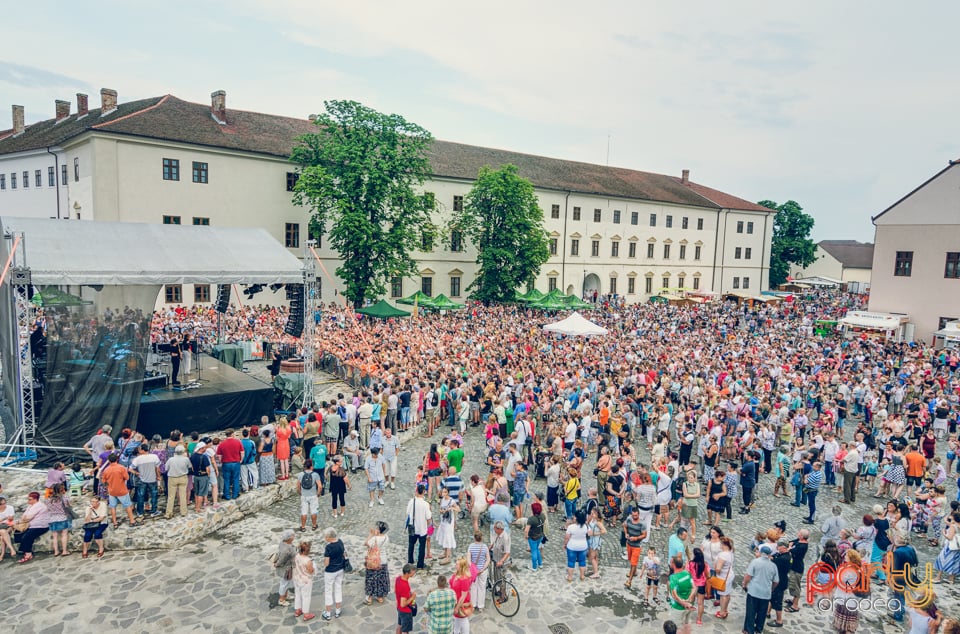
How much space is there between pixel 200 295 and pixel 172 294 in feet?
5.24

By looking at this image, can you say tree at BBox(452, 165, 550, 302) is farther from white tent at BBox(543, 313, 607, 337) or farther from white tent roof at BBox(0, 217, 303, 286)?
white tent roof at BBox(0, 217, 303, 286)

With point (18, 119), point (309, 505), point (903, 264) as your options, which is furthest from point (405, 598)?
point (18, 119)

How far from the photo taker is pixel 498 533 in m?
8.67

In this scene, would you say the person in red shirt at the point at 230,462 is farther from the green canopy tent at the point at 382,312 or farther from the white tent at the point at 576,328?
the green canopy tent at the point at 382,312

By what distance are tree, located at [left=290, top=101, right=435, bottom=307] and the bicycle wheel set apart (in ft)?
81.7

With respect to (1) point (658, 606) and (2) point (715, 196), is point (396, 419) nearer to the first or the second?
(1) point (658, 606)

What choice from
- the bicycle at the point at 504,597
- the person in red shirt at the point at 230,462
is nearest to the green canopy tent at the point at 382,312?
the person in red shirt at the point at 230,462

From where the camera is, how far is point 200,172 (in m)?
32.1

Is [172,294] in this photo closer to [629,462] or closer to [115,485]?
[115,485]

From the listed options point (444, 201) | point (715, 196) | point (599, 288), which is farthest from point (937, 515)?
point (715, 196)

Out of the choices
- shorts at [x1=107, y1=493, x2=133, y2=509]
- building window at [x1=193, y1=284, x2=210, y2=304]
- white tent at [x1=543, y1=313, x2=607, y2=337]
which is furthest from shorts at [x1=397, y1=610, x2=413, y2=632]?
building window at [x1=193, y1=284, x2=210, y2=304]

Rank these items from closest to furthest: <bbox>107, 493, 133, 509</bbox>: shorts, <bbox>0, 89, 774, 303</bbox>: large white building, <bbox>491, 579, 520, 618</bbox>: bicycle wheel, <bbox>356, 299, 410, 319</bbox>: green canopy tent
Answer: <bbox>491, 579, 520, 618</bbox>: bicycle wheel < <bbox>107, 493, 133, 509</bbox>: shorts < <bbox>356, 299, 410, 319</bbox>: green canopy tent < <bbox>0, 89, 774, 303</bbox>: large white building

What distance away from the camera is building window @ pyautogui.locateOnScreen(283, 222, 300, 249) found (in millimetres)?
35531

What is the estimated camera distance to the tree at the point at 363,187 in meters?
31.2
